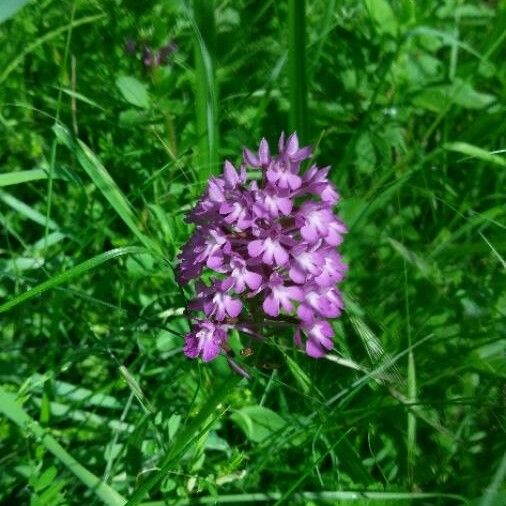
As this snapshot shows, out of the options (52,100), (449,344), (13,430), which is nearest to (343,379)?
(449,344)

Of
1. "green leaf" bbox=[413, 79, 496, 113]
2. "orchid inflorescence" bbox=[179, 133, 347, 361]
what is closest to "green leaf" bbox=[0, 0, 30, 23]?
"orchid inflorescence" bbox=[179, 133, 347, 361]

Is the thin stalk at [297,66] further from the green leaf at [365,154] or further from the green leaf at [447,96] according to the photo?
the green leaf at [447,96]

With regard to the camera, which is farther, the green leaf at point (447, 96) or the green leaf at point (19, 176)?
the green leaf at point (447, 96)

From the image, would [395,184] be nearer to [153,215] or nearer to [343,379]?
[343,379]

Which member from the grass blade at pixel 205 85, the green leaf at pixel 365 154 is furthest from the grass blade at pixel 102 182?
the green leaf at pixel 365 154

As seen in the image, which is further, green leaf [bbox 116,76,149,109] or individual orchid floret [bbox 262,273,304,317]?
green leaf [bbox 116,76,149,109]

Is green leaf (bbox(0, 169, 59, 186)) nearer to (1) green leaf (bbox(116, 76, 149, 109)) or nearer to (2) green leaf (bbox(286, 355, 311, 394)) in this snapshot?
(1) green leaf (bbox(116, 76, 149, 109))
